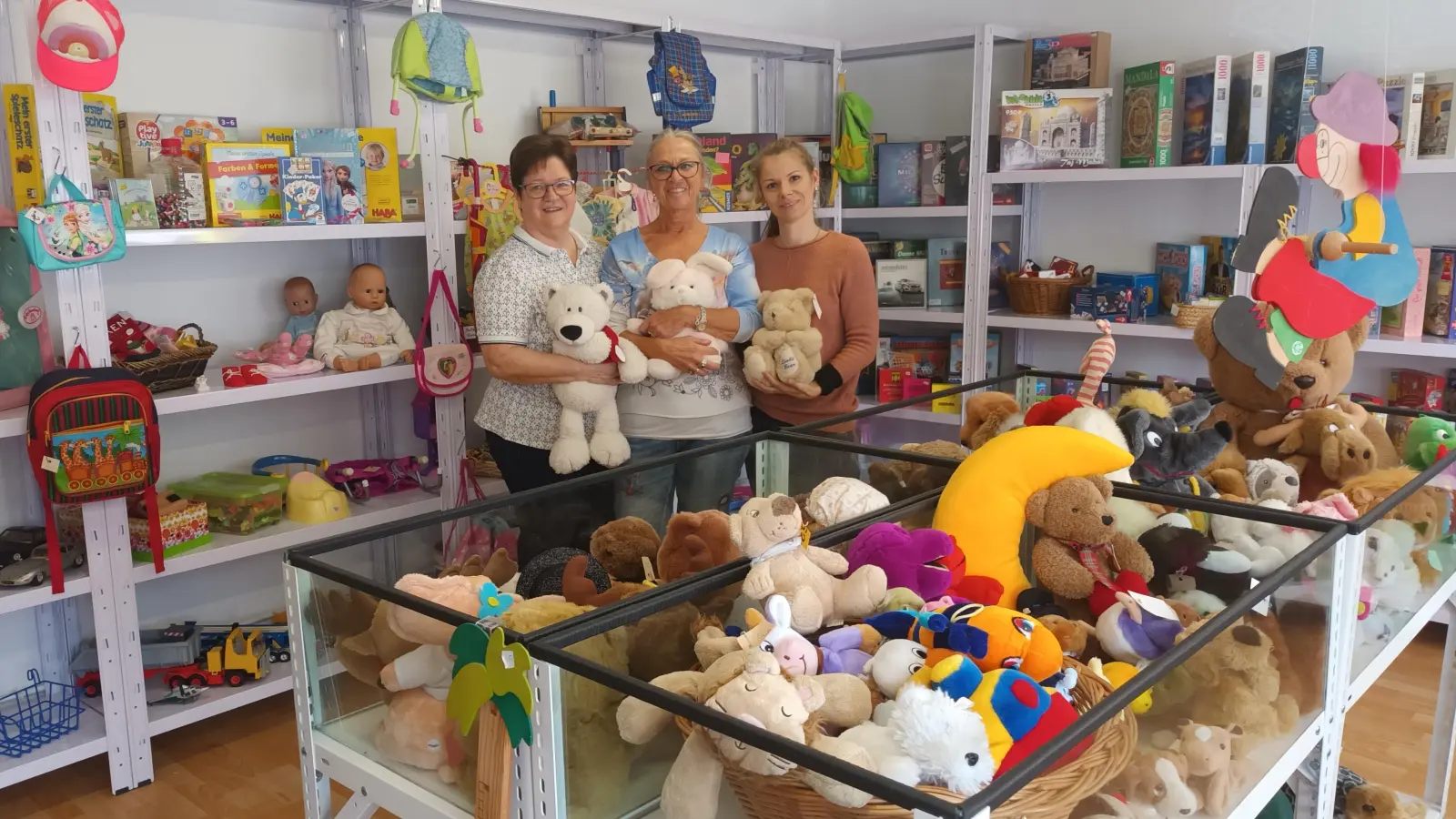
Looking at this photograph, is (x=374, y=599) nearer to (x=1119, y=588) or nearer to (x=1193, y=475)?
(x=1119, y=588)

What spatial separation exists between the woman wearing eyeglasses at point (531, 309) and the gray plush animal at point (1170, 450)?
3.81 feet

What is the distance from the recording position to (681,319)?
97.3 inches

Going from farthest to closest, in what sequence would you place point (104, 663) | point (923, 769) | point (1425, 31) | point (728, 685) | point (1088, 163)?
point (1088, 163), point (1425, 31), point (104, 663), point (728, 685), point (923, 769)

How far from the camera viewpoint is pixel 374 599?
4.16 ft

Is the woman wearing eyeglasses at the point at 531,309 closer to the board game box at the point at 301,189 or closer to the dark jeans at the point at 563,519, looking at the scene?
the board game box at the point at 301,189

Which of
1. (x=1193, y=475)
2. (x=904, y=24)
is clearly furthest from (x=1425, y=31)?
(x=1193, y=475)

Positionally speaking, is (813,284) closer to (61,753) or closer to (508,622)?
(508,622)

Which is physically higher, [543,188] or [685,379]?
[543,188]

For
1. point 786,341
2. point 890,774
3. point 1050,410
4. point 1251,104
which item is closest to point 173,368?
point 786,341

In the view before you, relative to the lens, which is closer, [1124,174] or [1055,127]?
[1124,174]

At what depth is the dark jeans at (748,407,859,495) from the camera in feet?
6.17

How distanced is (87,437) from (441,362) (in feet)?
2.86

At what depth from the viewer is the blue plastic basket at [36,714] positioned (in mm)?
2523

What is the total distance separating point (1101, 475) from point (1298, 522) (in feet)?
0.86
